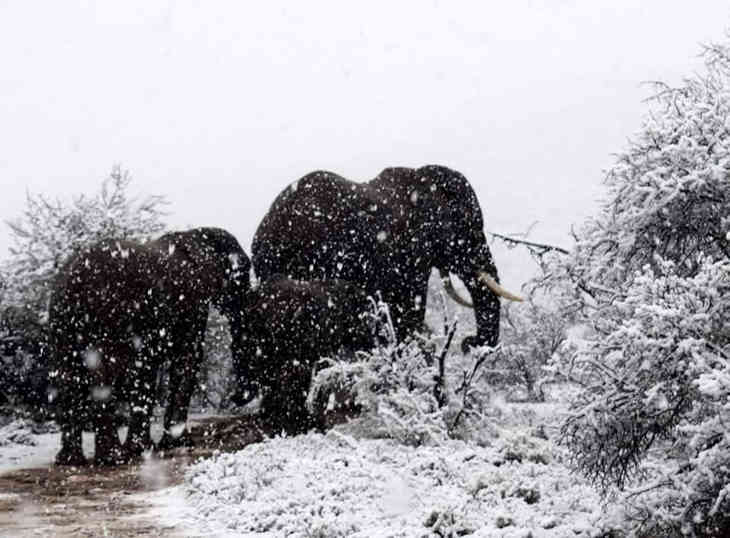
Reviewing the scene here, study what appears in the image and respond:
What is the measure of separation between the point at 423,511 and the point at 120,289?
5878 millimetres

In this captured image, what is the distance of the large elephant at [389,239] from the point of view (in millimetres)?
13883

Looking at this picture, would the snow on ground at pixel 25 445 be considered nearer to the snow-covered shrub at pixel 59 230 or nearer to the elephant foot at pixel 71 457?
the elephant foot at pixel 71 457

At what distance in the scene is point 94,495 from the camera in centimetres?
920

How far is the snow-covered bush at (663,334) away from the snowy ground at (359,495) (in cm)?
56

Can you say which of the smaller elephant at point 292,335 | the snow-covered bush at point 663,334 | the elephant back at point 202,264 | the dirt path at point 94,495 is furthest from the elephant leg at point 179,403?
the snow-covered bush at point 663,334

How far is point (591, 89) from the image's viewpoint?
153m

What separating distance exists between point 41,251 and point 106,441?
799cm

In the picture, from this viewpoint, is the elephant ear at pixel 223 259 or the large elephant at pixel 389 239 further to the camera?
the large elephant at pixel 389 239

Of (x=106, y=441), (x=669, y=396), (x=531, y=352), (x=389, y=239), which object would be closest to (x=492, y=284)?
(x=389, y=239)

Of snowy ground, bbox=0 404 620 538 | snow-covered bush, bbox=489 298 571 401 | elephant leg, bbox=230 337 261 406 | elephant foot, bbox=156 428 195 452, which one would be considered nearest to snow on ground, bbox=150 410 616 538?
snowy ground, bbox=0 404 620 538

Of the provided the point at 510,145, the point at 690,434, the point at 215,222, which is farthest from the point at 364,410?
the point at 510,145

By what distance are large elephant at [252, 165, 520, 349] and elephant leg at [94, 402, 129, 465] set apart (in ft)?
11.3

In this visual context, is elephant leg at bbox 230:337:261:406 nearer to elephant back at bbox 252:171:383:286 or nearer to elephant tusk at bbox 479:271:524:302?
elephant back at bbox 252:171:383:286

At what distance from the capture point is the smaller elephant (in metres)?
11.8
